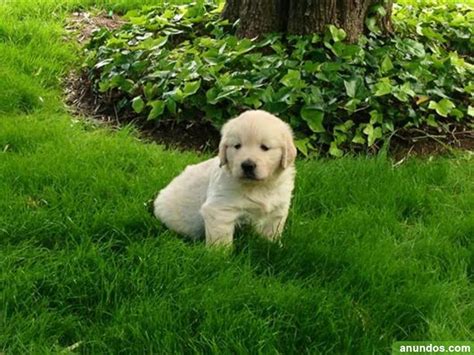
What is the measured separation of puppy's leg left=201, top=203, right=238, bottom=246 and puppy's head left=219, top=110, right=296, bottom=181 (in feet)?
0.73

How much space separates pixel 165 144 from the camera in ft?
19.2

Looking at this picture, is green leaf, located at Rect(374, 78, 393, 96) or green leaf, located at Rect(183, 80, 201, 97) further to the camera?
green leaf, located at Rect(183, 80, 201, 97)

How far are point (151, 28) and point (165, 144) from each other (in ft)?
6.42

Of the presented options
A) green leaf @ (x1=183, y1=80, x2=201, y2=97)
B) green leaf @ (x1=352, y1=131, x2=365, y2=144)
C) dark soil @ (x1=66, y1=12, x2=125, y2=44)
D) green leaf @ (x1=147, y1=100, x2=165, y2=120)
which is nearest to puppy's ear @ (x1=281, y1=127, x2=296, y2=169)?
green leaf @ (x1=352, y1=131, x2=365, y2=144)

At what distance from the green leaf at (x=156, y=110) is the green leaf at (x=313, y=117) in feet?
3.94

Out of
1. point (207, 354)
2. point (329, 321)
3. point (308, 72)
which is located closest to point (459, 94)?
point (308, 72)

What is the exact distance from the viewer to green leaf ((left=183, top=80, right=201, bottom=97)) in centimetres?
584

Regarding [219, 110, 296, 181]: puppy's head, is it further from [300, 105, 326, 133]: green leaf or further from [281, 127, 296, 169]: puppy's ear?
[300, 105, 326, 133]: green leaf

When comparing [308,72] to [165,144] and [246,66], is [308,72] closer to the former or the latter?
[246,66]

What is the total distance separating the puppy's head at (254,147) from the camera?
3721mm

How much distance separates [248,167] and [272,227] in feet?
1.66

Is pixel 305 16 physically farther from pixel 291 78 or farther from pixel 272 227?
pixel 272 227

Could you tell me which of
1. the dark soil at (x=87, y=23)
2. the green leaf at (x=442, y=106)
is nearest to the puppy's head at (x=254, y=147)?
the green leaf at (x=442, y=106)

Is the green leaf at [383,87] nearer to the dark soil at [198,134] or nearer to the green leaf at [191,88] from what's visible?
the dark soil at [198,134]
